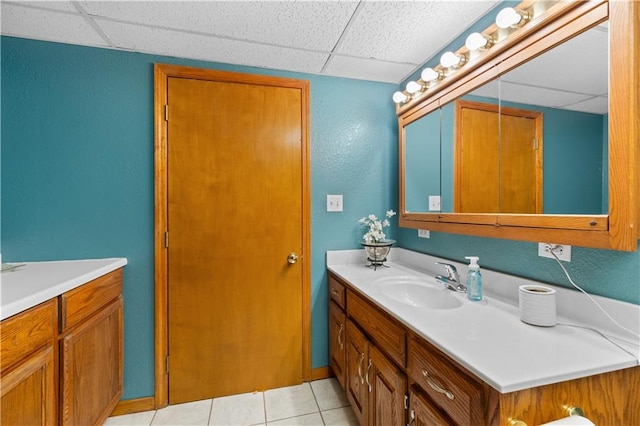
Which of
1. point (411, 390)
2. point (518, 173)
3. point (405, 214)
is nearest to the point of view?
point (411, 390)

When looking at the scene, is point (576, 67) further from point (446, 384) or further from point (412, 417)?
point (412, 417)

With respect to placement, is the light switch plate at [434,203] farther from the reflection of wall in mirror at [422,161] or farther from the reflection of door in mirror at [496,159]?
the reflection of door in mirror at [496,159]

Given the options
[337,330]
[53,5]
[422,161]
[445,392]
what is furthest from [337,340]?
[53,5]

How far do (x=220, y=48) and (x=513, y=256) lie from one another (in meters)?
1.92

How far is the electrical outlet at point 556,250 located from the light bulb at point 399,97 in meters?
1.23

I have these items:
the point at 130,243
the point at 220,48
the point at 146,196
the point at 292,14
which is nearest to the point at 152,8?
the point at 220,48

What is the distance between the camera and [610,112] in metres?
0.85

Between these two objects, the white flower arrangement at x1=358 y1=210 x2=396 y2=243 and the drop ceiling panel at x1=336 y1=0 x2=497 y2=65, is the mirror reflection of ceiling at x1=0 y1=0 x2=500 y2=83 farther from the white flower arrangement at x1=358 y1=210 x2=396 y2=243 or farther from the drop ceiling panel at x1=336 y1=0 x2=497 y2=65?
the white flower arrangement at x1=358 y1=210 x2=396 y2=243

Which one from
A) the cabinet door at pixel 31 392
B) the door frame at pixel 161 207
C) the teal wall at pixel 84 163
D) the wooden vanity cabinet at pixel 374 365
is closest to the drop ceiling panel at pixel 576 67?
the wooden vanity cabinet at pixel 374 365

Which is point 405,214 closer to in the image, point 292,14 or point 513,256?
point 513,256

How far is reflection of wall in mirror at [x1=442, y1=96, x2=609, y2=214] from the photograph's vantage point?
882mm

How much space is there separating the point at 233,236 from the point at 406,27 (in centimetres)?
157

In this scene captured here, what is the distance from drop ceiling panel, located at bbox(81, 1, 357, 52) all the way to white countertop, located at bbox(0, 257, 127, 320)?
1274 millimetres

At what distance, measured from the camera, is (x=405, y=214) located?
1929 millimetres
